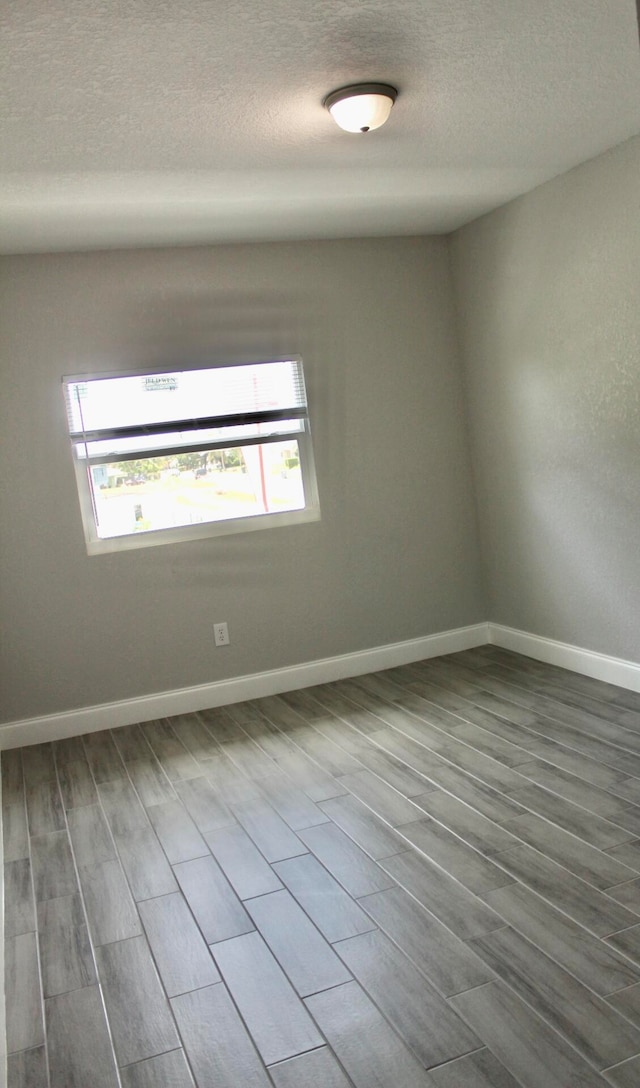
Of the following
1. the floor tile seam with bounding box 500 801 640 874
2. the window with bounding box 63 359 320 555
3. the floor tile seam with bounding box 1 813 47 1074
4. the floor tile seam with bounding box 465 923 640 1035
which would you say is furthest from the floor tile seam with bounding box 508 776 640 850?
the window with bounding box 63 359 320 555

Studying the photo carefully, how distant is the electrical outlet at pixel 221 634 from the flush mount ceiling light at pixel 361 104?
8.51ft

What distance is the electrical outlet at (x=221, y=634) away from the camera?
4.64 m

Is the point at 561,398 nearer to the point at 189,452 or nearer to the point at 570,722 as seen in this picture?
the point at 570,722

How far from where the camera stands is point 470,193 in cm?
408

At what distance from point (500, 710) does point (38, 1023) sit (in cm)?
240

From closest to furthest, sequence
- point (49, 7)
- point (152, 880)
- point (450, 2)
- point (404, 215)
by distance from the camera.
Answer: point (49, 7) → point (450, 2) → point (152, 880) → point (404, 215)

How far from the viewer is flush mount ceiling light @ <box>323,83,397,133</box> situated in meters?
2.63

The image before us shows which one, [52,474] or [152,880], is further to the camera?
[52,474]

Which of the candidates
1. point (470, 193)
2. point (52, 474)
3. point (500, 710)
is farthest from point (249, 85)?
point (500, 710)

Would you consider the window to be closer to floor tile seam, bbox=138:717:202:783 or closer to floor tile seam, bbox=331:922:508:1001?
floor tile seam, bbox=138:717:202:783

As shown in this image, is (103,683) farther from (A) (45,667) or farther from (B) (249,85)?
(B) (249,85)

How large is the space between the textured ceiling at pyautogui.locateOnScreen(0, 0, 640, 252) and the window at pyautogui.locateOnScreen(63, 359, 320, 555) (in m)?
0.74

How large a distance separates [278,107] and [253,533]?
7.80 feet

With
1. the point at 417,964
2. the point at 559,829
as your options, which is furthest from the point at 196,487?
the point at 417,964
